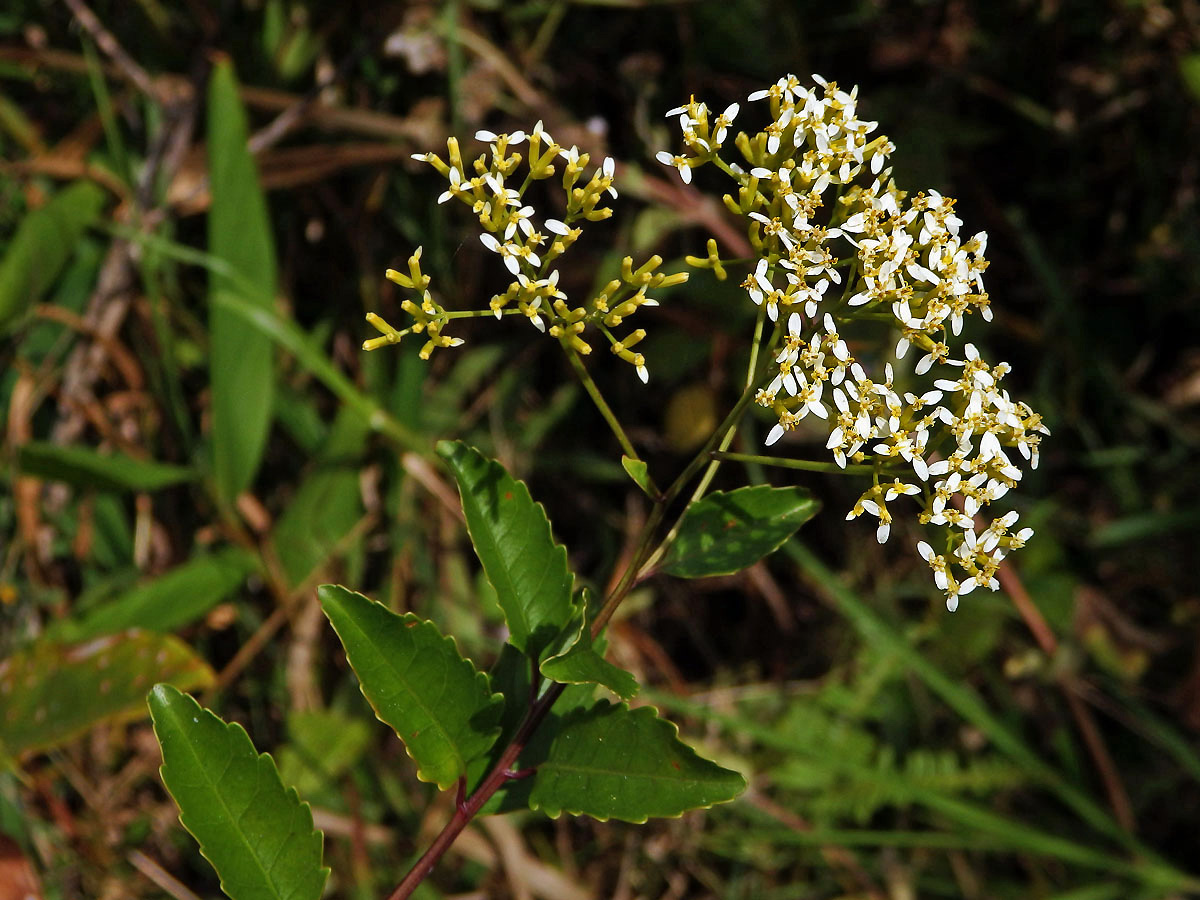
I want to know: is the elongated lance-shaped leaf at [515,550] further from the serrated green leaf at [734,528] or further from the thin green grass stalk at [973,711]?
the thin green grass stalk at [973,711]

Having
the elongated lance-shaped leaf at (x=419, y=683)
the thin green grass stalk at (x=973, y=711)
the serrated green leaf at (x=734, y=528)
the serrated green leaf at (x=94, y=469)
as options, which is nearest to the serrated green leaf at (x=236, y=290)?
the serrated green leaf at (x=94, y=469)

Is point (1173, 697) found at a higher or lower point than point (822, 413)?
lower

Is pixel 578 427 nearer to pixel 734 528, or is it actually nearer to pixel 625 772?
pixel 734 528

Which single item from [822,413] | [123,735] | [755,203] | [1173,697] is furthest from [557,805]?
[1173,697]

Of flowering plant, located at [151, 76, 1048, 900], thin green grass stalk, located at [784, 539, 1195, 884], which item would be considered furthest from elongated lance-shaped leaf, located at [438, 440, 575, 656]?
thin green grass stalk, located at [784, 539, 1195, 884]

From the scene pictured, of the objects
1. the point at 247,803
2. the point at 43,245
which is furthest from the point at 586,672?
the point at 43,245

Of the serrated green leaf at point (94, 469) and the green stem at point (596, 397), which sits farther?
the serrated green leaf at point (94, 469)

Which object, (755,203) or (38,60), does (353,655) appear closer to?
(755,203)
